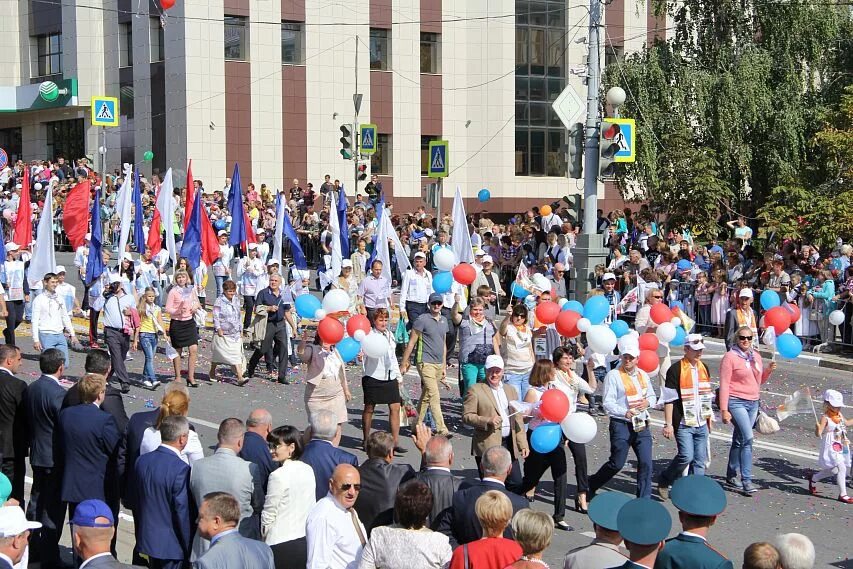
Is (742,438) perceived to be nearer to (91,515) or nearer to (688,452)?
(688,452)

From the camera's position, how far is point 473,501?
22.9 feet

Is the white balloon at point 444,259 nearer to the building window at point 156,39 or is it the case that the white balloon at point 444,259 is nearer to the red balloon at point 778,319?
the red balloon at point 778,319

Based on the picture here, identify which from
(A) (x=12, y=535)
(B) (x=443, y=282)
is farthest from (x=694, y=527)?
(B) (x=443, y=282)

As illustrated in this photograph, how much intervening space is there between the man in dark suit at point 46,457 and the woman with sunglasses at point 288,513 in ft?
7.54

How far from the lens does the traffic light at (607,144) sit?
57.1ft

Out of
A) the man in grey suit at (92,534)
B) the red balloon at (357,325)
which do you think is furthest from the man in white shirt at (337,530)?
the red balloon at (357,325)

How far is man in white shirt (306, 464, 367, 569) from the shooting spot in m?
6.83

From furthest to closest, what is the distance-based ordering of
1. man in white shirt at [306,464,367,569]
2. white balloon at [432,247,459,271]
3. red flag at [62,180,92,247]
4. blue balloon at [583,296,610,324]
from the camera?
1. red flag at [62,180,92,247]
2. white balloon at [432,247,459,271]
3. blue balloon at [583,296,610,324]
4. man in white shirt at [306,464,367,569]

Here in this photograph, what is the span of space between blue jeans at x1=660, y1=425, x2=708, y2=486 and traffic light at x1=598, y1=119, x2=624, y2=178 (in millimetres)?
7012

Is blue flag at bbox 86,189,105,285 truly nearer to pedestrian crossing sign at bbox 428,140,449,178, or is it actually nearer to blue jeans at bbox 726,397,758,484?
pedestrian crossing sign at bbox 428,140,449,178

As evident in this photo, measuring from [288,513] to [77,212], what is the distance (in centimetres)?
1405

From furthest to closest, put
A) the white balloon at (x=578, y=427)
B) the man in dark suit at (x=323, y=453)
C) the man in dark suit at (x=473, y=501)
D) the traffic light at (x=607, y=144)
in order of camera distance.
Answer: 1. the traffic light at (x=607, y=144)
2. the white balloon at (x=578, y=427)
3. the man in dark suit at (x=323, y=453)
4. the man in dark suit at (x=473, y=501)

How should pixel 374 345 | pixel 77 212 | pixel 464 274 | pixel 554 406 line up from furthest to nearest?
pixel 77 212, pixel 464 274, pixel 374 345, pixel 554 406

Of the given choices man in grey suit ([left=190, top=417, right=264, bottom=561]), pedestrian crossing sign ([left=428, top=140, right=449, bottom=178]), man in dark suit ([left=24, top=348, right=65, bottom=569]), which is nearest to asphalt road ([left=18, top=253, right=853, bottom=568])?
man in dark suit ([left=24, top=348, right=65, bottom=569])
